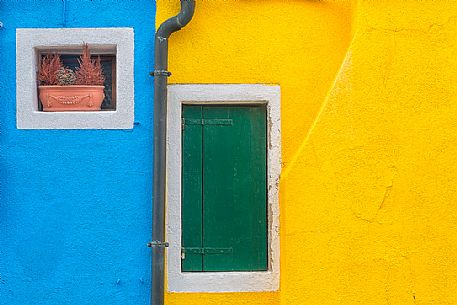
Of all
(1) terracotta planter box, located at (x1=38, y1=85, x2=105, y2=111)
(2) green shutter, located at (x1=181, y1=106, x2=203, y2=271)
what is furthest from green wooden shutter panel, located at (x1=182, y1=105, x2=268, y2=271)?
(1) terracotta planter box, located at (x1=38, y1=85, x2=105, y2=111)

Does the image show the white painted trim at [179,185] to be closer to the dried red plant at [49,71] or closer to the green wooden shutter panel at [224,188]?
the green wooden shutter panel at [224,188]

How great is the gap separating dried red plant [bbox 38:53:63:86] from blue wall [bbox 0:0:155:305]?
31cm

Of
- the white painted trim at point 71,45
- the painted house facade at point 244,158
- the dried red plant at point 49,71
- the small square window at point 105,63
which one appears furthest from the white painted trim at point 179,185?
the dried red plant at point 49,71

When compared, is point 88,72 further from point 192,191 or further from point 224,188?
point 224,188

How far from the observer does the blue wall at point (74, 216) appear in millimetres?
4438

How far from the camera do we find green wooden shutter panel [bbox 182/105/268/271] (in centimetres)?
452

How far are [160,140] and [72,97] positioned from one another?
689 millimetres

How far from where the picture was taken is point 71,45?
4.53 meters

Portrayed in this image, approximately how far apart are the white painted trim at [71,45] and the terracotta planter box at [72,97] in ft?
0.19

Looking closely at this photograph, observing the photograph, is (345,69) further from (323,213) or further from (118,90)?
(118,90)

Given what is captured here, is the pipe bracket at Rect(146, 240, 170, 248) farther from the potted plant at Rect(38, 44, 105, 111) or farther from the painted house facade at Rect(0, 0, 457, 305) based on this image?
the potted plant at Rect(38, 44, 105, 111)

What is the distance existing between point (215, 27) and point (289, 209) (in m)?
1.35

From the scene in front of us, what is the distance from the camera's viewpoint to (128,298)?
445 cm

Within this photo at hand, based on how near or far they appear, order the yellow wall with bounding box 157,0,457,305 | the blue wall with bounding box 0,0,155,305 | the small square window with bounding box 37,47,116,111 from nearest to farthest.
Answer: the yellow wall with bounding box 157,0,457,305 < the blue wall with bounding box 0,0,155,305 < the small square window with bounding box 37,47,116,111
